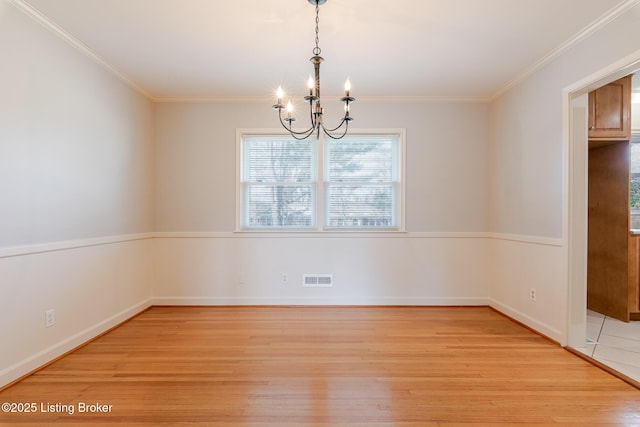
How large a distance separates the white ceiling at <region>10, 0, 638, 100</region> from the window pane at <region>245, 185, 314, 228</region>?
3.86 ft

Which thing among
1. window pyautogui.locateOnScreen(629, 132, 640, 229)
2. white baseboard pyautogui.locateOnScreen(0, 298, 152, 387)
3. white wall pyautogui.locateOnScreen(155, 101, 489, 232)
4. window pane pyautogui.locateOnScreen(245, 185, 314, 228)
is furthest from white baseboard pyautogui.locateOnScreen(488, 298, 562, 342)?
white baseboard pyautogui.locateOnScreen(0, 298, 152, 387)

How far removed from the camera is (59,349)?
2.57m

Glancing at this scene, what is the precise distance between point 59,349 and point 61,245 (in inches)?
31.5

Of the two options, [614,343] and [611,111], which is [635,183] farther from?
[614,343]

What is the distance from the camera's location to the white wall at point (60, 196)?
7.16 feet

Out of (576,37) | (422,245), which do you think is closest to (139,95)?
(422,245)

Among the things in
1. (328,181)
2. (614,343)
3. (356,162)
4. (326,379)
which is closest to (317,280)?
(328,181)

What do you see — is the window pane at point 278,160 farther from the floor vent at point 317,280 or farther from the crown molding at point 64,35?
the crown molding at point 64,35

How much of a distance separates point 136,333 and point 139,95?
254 cm

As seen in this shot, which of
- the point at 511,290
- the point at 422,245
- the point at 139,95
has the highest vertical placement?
the point at 139,95

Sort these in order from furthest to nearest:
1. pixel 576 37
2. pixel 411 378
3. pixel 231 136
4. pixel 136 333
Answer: pixel 231 136, pixel 136 333, pixel 576 37, pixel 411 378

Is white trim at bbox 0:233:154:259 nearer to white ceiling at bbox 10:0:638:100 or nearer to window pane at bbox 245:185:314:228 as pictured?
window pane at bbox 245:185:314:228

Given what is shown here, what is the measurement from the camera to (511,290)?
3.58 metres

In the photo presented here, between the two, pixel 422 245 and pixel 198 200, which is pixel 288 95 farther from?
pixel 422 245
